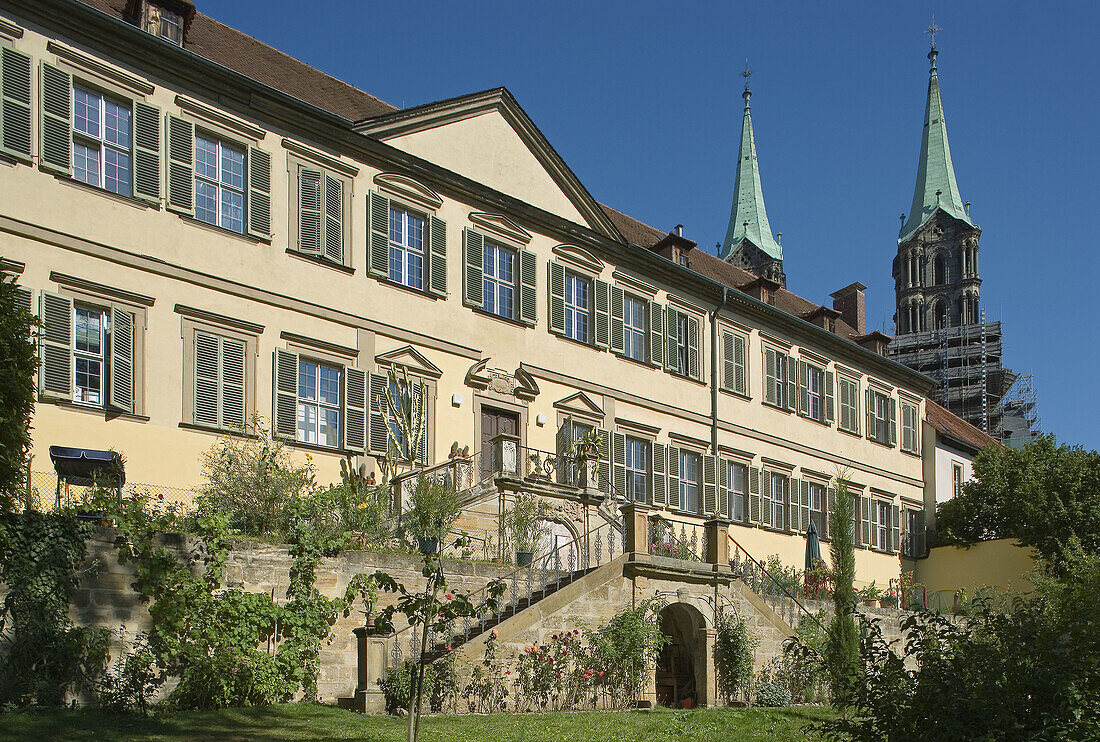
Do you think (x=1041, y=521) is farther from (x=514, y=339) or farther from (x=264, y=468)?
(x=264, y=468)

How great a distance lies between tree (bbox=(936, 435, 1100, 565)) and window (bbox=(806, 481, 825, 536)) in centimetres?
550

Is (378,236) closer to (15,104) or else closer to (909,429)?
(15,104)

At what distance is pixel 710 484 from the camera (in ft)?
102

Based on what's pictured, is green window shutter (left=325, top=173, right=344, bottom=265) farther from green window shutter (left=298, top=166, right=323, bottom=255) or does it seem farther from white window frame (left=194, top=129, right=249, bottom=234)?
white window frame (left=194, top=129, right=249, bottom=234)

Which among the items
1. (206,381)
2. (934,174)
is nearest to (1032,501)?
(206,381)

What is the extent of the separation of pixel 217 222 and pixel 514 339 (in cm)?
730

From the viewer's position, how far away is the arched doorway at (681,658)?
21219 millimetres

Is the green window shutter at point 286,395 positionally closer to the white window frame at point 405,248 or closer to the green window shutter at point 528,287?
the white window frame at point 405,248

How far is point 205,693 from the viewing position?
49.9 feet

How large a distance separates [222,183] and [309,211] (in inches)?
69.1

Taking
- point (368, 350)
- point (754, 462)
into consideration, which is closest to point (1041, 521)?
point (754, 462)

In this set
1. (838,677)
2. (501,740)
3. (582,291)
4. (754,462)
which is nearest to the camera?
(838,677)

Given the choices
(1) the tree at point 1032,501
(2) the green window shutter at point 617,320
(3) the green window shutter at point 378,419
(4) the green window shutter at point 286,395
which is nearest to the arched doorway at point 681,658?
(3) the green window shutter at point 378,419

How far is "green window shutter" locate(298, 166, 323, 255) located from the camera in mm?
22156
